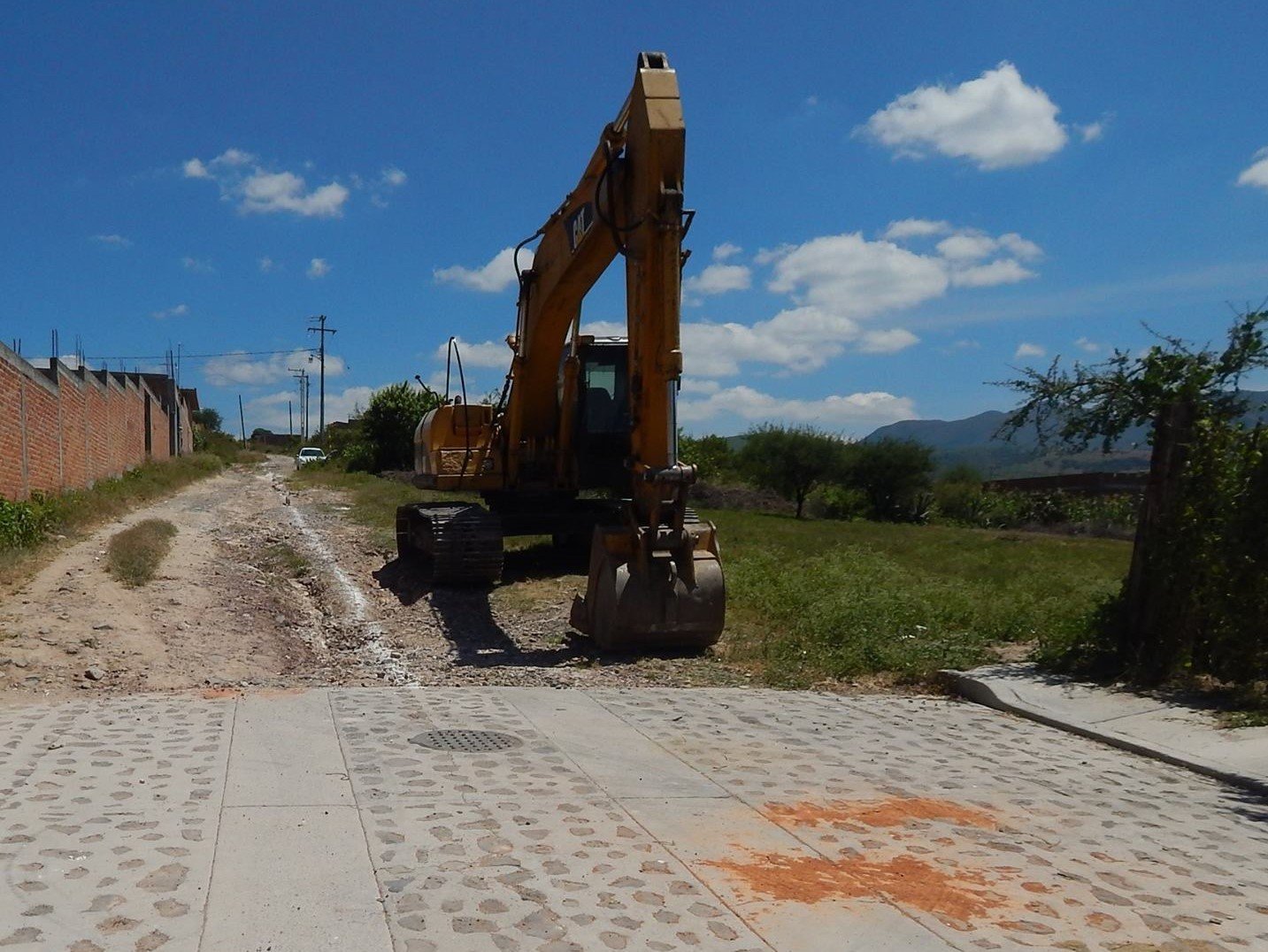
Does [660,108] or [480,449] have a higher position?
[660,108]

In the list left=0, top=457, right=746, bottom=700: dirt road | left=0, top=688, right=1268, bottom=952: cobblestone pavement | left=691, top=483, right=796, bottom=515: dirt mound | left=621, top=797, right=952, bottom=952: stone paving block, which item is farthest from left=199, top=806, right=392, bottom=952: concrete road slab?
left=691, top=483, right=796, bottom=515: dirt mound

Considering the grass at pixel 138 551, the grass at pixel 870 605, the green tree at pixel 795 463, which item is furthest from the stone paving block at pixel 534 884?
the green tree at pixel 795 463

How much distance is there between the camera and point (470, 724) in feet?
25.7

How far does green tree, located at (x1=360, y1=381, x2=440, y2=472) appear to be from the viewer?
2053 inches

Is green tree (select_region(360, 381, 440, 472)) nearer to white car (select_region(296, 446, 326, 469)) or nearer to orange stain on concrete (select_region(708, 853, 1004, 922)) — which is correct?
white car (select_region(296, 446, 326, 469))

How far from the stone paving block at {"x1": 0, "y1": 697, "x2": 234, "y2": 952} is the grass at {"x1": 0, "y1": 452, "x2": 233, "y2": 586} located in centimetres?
661

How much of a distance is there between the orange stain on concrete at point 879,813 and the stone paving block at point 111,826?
111 inches

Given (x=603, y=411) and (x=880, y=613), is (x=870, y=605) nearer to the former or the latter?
(x=880, y=613)

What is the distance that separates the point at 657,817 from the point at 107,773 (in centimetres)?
290

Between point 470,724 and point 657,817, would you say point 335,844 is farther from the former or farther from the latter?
point 470,724

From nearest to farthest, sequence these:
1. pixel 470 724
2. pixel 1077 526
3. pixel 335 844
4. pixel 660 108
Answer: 1. pixel 335 844
2. pixel 470 724
3. pixel 660 108
4. pixel 1077 526

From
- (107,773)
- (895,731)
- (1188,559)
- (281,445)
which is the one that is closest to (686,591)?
(895,731)

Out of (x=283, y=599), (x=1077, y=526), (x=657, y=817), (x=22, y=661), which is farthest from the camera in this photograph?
(x=1077, y=526)

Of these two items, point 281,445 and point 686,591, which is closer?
point 686,591
